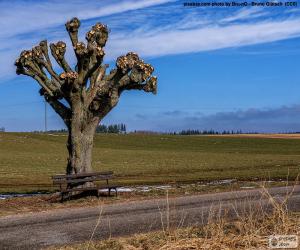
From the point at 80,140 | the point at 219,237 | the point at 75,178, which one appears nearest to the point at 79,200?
the point at 75,178

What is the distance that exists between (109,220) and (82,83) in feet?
22.3

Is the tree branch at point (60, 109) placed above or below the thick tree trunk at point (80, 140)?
above

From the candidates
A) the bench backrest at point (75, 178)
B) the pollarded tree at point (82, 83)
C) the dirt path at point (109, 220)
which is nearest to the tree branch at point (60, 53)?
the pollarded tree at point (82, 83)

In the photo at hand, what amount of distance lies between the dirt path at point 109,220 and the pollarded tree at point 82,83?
11.0ft

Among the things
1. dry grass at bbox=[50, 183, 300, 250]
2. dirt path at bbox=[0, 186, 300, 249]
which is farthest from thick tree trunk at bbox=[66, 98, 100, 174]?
dry grass at bbox=[50, 183, 300, 250]

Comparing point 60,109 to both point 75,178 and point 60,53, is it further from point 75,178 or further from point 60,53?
point 75,178

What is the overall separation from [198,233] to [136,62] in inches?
379

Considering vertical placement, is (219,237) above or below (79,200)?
→ above

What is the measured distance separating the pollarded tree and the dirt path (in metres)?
3.35

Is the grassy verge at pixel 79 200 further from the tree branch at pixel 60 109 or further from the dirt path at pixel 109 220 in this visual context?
the tree branch at pixel 60 109

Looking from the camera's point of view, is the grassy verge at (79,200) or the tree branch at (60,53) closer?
the grassy verge at (79,200)

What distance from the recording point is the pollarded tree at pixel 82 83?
17469mm

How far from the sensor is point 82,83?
1773cm

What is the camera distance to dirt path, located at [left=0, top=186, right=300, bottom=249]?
394 inches
